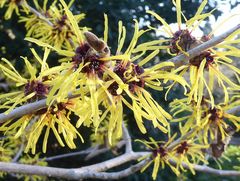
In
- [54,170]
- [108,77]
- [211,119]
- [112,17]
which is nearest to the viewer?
[108,77]

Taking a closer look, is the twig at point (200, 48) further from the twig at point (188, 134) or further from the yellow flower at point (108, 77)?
the twig at point (188, 134)

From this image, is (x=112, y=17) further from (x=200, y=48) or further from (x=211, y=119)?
(x=200, y=48)

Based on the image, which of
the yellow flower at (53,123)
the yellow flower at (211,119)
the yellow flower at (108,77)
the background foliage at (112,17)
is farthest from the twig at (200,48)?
the background foliage at (112,17)

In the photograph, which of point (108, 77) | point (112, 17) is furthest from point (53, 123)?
point (112, 17)

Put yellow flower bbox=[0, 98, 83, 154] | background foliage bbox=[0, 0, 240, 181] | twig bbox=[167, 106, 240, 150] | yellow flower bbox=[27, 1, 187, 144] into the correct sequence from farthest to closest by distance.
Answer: background foliage bbox=[0, 0, 240, 181] < twig bbox=[167, 106, 240, 150] < yellow flower bbox=[0, 98, 83, 154] < yellow flower bbox=[27, 1, 187, 144]

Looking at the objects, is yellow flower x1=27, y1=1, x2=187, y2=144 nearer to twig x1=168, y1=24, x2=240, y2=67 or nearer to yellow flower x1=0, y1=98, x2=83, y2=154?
twig x1=168, y1=24, x2=240, y2=67

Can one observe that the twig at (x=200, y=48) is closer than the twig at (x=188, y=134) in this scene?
Yes

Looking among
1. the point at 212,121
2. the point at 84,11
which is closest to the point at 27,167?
the point at 212,121

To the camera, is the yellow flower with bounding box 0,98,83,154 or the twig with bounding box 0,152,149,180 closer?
the yellow flower with bounding box 0,98,83,154

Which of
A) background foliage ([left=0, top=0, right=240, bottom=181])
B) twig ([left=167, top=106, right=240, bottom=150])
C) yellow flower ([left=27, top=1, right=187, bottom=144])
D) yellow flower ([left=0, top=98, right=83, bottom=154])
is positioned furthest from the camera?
background foliage ([left=0, top=0, right=240, bottom=181])

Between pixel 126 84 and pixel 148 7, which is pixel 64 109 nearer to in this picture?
pixel 126 84

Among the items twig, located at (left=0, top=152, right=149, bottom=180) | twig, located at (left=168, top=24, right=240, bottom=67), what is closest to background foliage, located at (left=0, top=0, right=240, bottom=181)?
twig, located at (left=0, top=152, right=149, bottom=180)
